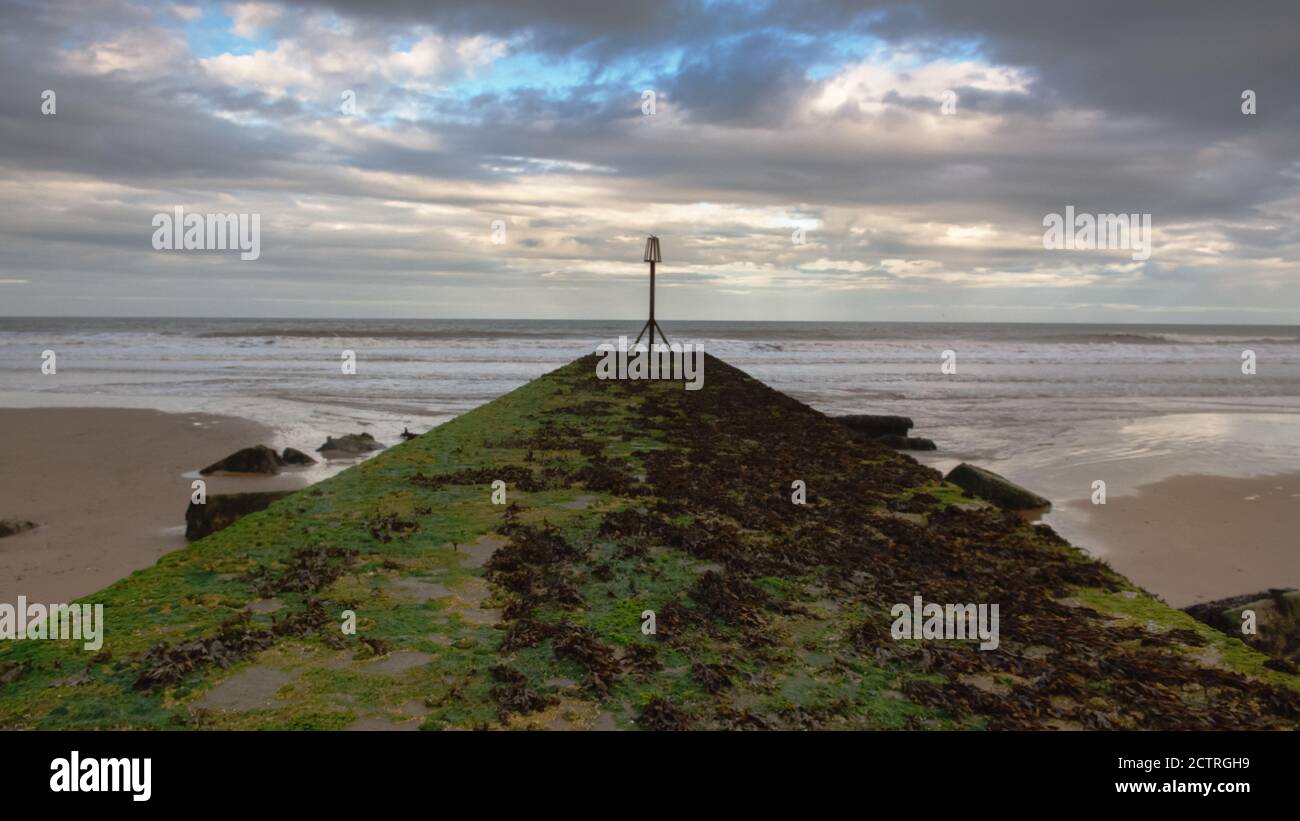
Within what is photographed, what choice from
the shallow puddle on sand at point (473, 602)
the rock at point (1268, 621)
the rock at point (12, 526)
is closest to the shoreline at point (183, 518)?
the rock at point (12, 526)

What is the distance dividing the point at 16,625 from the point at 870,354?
172ft

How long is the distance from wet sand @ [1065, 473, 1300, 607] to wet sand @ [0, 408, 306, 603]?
11138 mm

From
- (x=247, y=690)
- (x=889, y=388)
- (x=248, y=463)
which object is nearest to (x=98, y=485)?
(x=248, y=463)

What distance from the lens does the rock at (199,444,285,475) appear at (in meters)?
14.0

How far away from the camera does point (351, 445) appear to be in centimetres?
1634

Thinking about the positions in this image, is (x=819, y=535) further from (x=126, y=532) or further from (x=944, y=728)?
(x=126, y=532)

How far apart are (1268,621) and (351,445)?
1469 centimetres

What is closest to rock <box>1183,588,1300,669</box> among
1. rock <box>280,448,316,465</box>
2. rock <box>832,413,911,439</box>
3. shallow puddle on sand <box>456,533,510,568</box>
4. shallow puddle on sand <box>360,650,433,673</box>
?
shallow puddle on sand <box>456,533,510,568</box>

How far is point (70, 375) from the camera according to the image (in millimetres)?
33688

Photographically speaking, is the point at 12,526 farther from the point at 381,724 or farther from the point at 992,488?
the point at 992,488

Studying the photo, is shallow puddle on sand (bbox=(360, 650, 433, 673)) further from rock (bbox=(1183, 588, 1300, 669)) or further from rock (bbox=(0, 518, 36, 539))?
rock (bbox=(0, 518, 36, 539))

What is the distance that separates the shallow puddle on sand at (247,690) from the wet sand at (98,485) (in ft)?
21.5
